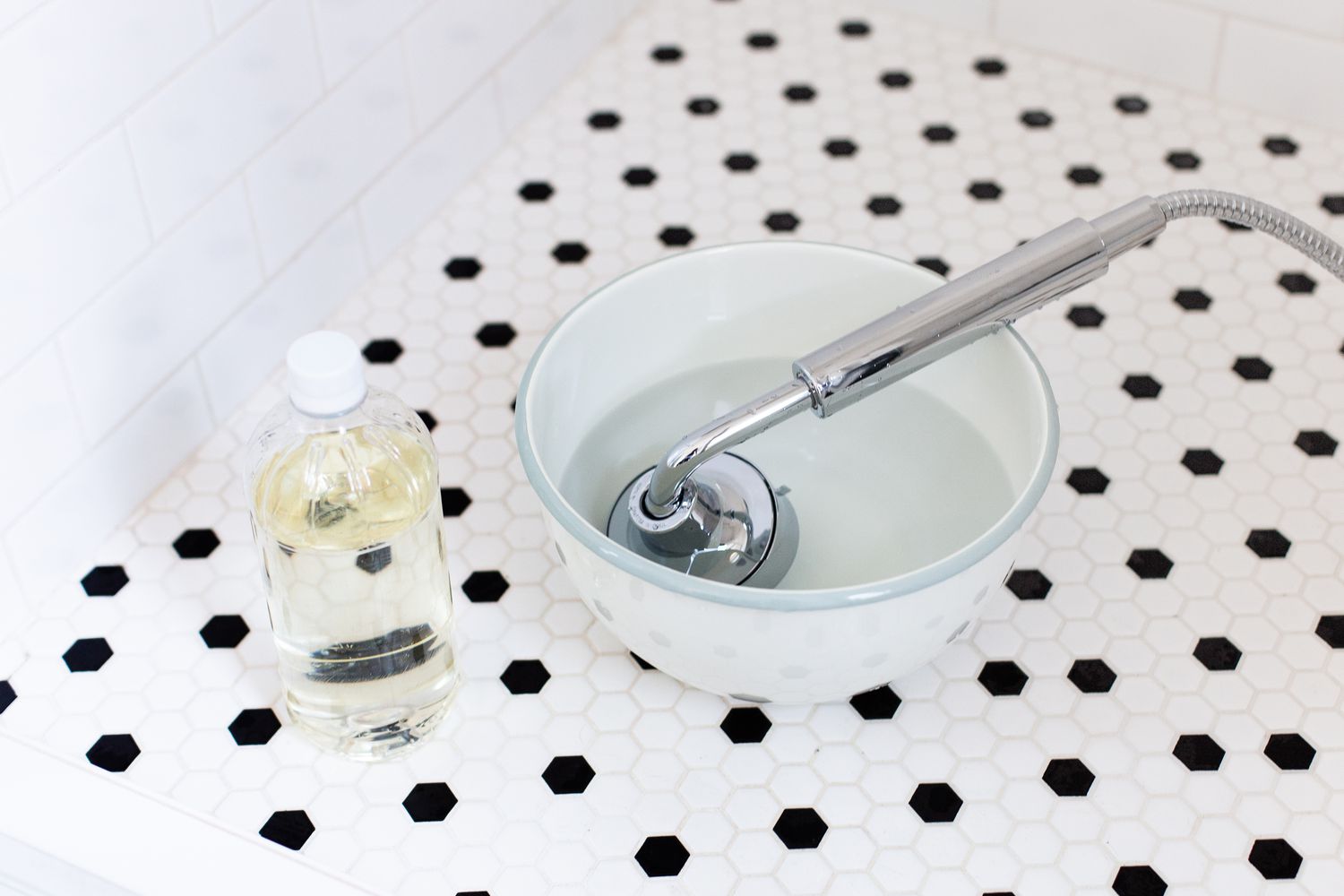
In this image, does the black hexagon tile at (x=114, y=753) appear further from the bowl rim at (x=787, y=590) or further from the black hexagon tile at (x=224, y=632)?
the bowl rim at (x=787, y=590)

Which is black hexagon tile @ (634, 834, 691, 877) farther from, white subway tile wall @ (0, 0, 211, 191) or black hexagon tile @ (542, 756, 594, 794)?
white subway tile wall @ (0, 0, 211, 191)

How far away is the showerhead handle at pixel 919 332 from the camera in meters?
0.88

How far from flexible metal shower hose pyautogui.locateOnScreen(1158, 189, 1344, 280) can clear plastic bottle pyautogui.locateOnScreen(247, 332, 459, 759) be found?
470 millimetres

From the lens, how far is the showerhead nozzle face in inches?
36.3

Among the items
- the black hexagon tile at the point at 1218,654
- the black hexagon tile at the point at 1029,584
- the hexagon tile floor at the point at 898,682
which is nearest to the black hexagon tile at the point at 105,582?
the hexagon tile floor at the point at 898,682

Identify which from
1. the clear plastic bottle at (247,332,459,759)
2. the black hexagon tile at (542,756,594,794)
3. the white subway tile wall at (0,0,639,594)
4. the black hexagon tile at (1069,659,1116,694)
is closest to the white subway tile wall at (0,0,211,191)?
the white subway tile wall at (0,0,639,594)

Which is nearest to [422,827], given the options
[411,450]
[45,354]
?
[411,450]

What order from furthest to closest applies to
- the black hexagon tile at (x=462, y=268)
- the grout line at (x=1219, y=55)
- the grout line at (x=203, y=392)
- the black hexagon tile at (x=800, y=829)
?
the grout line at (x=1219, y=55), the black hexagon tile at (x=462, y=268), the grout line at (x=203, y=392), the black hexagon tile at (x=800, y=829)

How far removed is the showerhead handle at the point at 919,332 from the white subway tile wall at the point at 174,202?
0.38m

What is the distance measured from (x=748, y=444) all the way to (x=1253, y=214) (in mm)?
341

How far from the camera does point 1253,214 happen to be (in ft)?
3.13

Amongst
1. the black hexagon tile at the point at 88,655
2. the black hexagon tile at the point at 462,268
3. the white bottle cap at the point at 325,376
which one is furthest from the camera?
the black hexagon tile at the point at 462,268

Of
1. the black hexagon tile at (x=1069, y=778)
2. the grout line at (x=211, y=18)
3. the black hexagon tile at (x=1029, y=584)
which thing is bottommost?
the black hexagon tile at (x=1069, y=778)

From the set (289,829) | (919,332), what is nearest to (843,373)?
(919,332)
